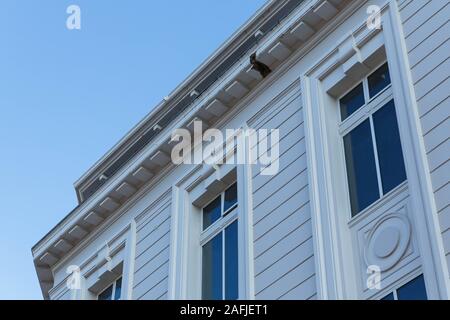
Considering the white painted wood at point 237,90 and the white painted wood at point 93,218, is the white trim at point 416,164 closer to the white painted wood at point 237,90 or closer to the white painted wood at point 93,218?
the white painted wood at point 237,90

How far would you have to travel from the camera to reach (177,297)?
58.7 feet

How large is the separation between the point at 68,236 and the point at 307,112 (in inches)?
298

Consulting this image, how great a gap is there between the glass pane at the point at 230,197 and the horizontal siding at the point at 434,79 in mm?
4468

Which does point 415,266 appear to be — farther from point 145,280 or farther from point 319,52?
point 145,280

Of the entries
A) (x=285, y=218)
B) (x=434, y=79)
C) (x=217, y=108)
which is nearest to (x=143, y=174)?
(x=217, y=108)

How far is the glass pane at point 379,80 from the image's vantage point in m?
16.1

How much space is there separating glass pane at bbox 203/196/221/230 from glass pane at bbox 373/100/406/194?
13.7ft

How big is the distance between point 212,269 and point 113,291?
358 cm

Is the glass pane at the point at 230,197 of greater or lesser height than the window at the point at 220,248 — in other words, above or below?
above

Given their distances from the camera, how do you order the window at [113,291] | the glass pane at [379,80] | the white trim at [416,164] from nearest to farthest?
the white trim at [416,164] → the glass pane at [379,80] → the window at [113,291]

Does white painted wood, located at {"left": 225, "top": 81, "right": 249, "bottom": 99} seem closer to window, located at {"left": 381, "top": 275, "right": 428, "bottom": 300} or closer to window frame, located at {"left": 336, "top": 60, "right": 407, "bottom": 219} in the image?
window frame, located at {"left": 336, "top": 60, "right": 407, "bottom": 219}

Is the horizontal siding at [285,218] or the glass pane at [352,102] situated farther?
the glass pane at [352,102]

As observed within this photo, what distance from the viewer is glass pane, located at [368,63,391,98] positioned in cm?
1608

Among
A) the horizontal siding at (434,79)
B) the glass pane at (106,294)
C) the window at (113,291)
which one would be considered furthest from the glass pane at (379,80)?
the glass pane at (106,294)
